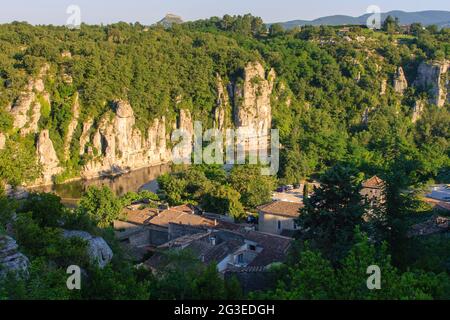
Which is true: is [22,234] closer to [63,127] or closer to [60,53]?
[63,127]

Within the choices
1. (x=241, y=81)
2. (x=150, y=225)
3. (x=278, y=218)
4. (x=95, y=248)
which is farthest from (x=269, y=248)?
(x=241, y=81)

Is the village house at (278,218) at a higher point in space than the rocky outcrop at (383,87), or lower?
lower

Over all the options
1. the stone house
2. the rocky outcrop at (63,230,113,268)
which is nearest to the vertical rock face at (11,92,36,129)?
the stone house

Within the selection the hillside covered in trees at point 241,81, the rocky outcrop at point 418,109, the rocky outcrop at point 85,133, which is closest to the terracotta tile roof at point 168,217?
the hillside covered in trees at point 241,81

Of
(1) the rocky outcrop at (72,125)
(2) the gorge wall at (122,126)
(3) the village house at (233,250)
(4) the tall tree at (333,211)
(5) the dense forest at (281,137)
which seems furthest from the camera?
(1) the rocky outcrop at (72,125)

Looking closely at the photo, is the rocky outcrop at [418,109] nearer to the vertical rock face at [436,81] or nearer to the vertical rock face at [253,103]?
the vertical rock face at [436,81]

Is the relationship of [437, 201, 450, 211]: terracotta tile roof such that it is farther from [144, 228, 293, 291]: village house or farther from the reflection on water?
the reflection on water
